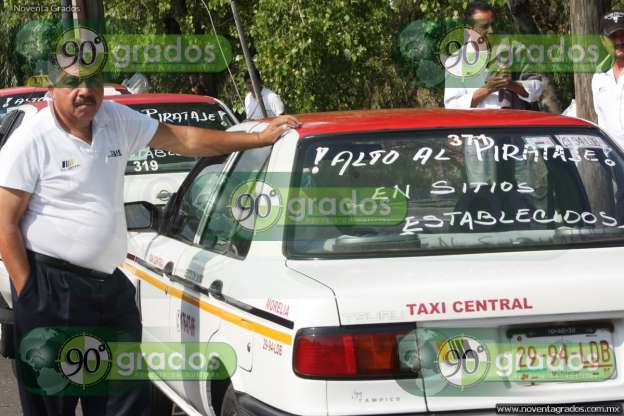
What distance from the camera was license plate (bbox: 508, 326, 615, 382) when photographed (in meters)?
3.90

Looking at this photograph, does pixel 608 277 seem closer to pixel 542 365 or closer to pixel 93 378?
pixel 542 365

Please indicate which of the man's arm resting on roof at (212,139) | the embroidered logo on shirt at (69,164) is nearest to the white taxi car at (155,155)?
the man's arm resting on roof at (212,139)

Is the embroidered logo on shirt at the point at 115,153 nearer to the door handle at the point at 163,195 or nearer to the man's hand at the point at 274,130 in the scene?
the man's hand at the point at 274,130

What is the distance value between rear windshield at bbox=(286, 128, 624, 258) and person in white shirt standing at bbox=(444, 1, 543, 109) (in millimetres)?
2819

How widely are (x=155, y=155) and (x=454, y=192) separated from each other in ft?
15.6

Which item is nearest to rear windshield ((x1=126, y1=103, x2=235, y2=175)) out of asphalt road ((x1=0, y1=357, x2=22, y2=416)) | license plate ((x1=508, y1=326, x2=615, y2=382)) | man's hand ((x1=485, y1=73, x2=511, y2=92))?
asphalt road ((x1=0, y1=357, x2=22, y2=416))

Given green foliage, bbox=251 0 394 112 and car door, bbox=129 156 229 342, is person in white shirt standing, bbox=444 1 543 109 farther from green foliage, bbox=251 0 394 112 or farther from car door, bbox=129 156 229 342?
green foliage, bbox=251 0 394 112

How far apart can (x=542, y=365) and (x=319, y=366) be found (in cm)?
74

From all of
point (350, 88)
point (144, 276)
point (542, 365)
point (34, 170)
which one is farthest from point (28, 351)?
point (350, 88)

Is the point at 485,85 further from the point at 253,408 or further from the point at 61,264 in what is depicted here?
the point at 253,408

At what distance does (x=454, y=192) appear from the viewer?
4.68m

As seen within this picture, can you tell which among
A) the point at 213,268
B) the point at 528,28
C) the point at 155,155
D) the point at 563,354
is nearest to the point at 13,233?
the point at 213,268

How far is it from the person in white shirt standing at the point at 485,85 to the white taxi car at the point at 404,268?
2570 mm

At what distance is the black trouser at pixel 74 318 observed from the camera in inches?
183
